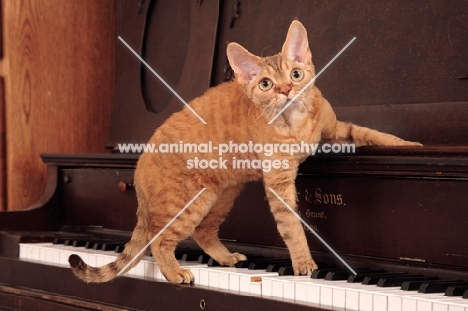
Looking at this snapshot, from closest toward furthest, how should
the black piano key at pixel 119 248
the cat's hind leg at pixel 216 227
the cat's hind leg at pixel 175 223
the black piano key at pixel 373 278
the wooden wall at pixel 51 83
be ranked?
the black piano key at pixel 373 278
the cat's hind leg at pixel 175 223
the cat's hind leg at pixel 216 227
the black piano key at pixel 119 248
the wooden wall at pixel 51 83

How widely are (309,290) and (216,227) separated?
0.75 meters

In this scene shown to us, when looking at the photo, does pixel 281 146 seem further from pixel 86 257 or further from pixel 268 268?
pixel 86 257

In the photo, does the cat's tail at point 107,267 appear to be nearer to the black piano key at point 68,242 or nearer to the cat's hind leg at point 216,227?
the cat's hind leg at point 216,227

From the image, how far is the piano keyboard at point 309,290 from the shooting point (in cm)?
188

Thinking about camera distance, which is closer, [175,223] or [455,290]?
[455,290]

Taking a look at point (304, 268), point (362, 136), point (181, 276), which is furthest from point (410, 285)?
point (181, 276)

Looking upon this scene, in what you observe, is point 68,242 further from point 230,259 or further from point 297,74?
point 297,74

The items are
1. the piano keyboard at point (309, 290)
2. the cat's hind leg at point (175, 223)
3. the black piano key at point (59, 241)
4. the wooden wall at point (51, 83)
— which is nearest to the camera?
the piano keyboard at point (309, 290)

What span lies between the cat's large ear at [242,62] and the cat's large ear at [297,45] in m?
0.10

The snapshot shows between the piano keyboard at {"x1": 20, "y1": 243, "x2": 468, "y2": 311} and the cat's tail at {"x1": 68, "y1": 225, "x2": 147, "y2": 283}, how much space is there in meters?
0.05

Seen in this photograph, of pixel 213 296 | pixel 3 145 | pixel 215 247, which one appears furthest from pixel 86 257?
pixel 3 145

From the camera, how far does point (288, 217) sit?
2.44 m

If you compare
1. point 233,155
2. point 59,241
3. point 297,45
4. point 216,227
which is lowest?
point 59,241

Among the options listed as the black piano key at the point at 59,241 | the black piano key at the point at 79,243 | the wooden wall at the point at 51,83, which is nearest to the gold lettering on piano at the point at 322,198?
the black piano key at the point at 79,243
